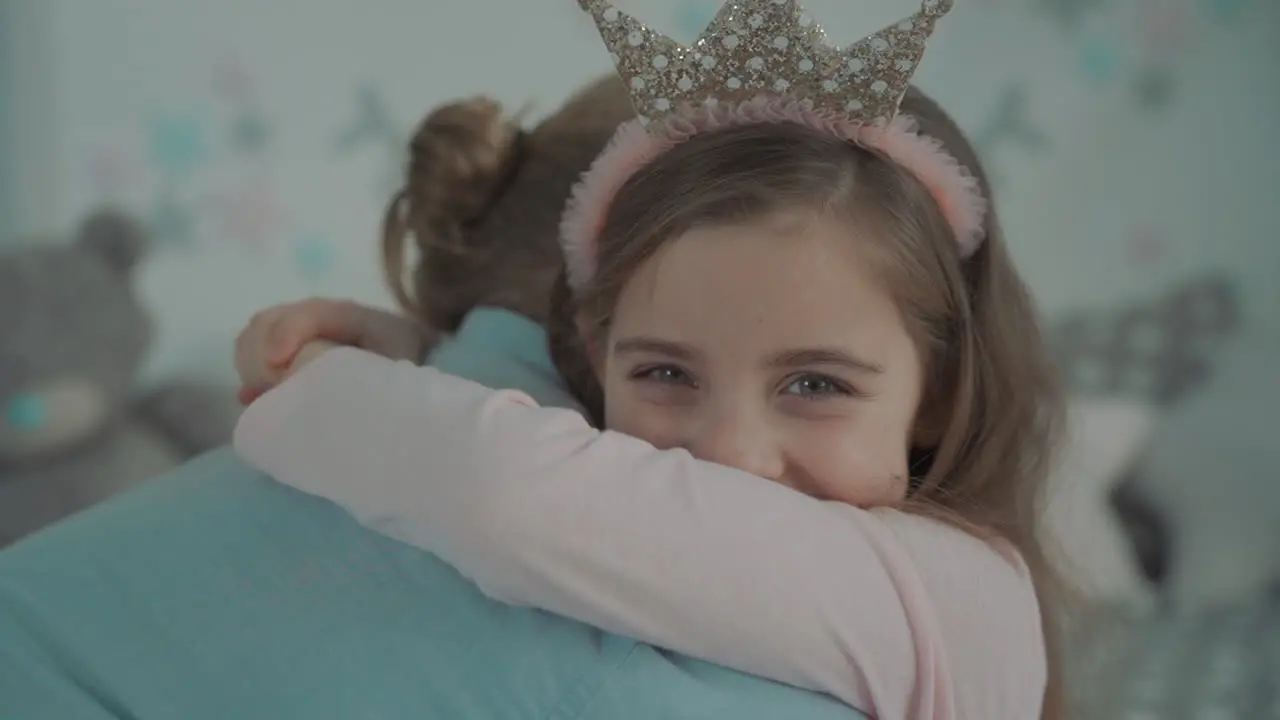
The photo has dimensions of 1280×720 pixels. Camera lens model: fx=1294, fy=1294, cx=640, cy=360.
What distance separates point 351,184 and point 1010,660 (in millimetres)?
1319

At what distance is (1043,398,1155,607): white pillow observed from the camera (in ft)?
5.77

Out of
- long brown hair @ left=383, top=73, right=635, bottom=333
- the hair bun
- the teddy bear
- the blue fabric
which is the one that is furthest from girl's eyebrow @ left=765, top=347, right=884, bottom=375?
the teddy bear

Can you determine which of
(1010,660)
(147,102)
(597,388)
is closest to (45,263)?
(147,102)

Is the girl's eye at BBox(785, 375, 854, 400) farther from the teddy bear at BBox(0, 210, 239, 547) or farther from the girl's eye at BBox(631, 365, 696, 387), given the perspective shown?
the teddy bear at BBox(0, 210, 239, 547)

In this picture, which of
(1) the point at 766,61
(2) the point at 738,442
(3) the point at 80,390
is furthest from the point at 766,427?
(3) the point at 80,390

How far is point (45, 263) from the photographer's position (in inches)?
60.8

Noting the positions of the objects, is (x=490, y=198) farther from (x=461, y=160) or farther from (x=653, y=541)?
(x=653, y=541)

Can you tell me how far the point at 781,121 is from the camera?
91 centimetres

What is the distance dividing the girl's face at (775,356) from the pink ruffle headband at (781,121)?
8cm

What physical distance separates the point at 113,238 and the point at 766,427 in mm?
1056

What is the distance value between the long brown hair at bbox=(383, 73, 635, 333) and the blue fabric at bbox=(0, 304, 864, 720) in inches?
20.0

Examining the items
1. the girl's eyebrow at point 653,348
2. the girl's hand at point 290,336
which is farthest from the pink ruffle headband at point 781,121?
the girl's hand at point 290,336

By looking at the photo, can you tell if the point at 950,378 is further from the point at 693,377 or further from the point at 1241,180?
the point at 1241,180

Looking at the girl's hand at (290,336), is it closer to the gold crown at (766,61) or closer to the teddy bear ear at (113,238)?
the gold crown at (766,61)
